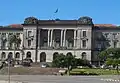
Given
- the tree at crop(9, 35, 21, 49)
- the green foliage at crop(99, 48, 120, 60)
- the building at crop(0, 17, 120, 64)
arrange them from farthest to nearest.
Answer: the tree at crop(9, 35, 21, 49) → the building at crop(0, 17, 120, 64) → the green foliage at crop(99, 48, 120, 60)

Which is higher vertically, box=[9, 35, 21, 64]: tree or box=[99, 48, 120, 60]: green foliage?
box=[9, 35, 21, 64]: tree

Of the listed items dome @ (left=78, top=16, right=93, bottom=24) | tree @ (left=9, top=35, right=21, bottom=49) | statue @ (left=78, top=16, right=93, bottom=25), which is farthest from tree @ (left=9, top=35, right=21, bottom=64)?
dome @ (left=78, top=16, right=93, bottom=24)

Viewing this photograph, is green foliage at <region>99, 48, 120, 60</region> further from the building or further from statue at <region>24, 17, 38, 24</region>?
statue at <region>24, 17, 38, 24</region>

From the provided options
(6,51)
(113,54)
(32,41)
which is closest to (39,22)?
(32,41)

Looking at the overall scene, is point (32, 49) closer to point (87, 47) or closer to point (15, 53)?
point (15, 53)

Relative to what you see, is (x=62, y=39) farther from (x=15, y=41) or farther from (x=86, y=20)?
(x=15, y=41)

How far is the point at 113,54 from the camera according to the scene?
124812 mm

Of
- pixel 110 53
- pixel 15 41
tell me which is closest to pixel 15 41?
pixel 15 41

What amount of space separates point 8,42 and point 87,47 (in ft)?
98.1

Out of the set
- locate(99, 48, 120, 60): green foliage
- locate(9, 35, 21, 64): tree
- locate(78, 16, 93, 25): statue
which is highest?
locate(78, 16, 93, 25): statue

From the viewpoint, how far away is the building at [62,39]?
453 ft

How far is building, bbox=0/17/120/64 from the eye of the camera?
138125 mm

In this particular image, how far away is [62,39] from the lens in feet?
464

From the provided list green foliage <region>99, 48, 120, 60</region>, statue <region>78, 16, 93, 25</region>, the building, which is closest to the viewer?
green foliage <region>99, 48, 120, 60</region>
